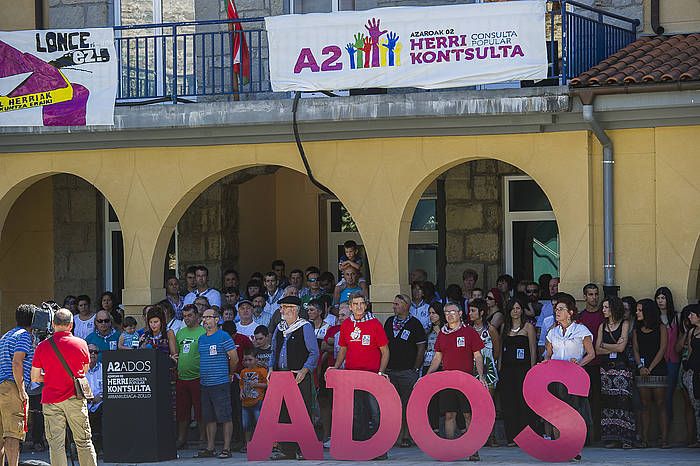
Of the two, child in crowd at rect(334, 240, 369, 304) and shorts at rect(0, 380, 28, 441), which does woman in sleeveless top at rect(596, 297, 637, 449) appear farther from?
shorts at rect(0, 380, 28, 441)

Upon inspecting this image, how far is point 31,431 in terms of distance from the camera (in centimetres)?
1747

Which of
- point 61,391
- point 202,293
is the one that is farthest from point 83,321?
point 61,391

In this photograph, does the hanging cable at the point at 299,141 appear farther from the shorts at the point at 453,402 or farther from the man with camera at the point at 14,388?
the man with camera at the point at 14,388

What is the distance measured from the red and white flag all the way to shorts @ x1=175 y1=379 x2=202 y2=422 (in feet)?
12.8

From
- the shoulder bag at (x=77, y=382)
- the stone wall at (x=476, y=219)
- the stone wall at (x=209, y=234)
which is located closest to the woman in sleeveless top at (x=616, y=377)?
the stone wall at (x=476, y=219)

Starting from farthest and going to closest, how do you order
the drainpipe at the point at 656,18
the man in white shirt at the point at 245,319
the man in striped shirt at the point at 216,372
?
the drainpipe at the point at 656,18 → the man in white shirt at the point at 245,319 → the man in striped shirt at the point at 216,372

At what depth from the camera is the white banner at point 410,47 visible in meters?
16.4

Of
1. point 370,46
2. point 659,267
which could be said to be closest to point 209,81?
point 370,46

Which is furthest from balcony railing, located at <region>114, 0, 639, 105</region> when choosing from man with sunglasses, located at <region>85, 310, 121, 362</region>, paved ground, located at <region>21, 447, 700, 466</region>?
paved ground, located at <region>21, 447, 700, 466</region>

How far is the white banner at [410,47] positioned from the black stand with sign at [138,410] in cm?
367

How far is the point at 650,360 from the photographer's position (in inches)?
619

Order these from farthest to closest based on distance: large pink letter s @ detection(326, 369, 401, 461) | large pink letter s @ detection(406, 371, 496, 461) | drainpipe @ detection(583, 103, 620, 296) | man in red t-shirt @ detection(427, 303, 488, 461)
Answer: drainpipe @ detection(583, 103, 620, 296) < man in red t-shirt @ detection(427, 303, 488, 461) < large pink letter s @ detection(326, 369, 401, 461) < large pink letter s @ detection(406, 371, 496, 461)

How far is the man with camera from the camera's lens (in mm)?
13891

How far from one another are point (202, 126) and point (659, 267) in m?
5.60
